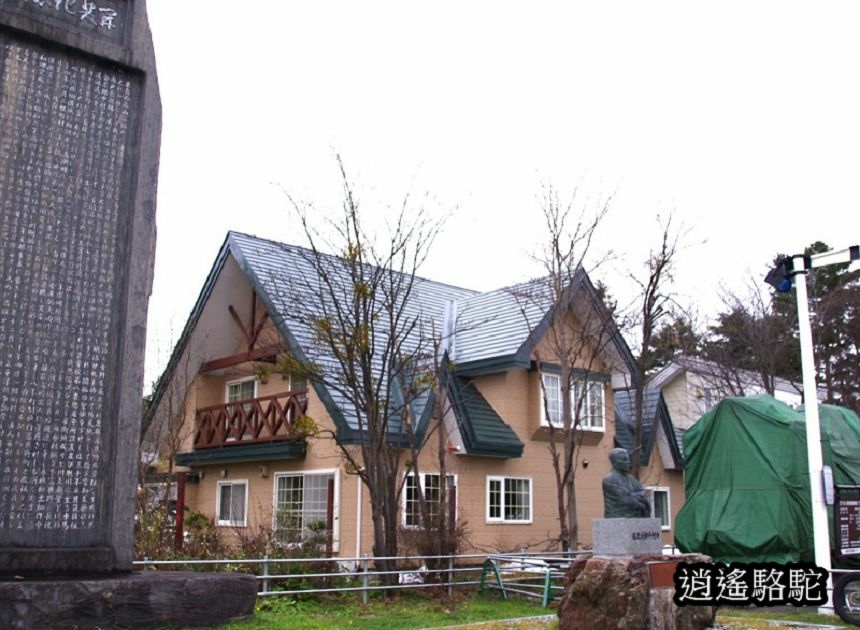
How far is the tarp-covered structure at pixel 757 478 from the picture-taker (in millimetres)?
15133

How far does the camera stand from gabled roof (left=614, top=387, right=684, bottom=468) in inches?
915

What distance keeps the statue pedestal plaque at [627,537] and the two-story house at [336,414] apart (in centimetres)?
717

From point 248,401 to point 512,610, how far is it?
9155 mm

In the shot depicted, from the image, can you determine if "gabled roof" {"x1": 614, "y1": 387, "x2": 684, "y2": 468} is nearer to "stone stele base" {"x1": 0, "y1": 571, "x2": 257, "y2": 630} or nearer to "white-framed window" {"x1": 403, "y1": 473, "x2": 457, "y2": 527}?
"white-framed window" {"x1": 403, "y1": 473, "x2": 457, "y2": 527}

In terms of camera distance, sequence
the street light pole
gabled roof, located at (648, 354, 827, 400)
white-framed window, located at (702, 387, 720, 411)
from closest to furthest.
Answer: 1. the street light pole
2. white-framed window, located at (702, 387, 720, 411)
3. gabled roof, located at (648, 354, 827, 400)

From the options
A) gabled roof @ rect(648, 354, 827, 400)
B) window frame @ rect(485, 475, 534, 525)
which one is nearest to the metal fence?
window frame @ rect(485, 475, 534, 525)

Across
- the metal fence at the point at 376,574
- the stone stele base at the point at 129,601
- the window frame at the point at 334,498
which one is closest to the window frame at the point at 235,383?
the window frame at the point at 334,498

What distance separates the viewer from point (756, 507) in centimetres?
1546

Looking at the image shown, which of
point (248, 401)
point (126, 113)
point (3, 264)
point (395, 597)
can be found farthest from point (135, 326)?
point (248, 401)

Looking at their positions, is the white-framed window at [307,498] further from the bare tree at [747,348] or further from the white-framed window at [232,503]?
the bare tree at [747,348]

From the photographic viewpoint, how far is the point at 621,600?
8984mm

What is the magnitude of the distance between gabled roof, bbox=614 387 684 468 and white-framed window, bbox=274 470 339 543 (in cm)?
869

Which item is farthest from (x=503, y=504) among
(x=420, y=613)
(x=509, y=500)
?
(x=420, y=613)

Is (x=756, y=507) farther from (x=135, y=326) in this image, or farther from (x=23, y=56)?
(x=23, y=56)
